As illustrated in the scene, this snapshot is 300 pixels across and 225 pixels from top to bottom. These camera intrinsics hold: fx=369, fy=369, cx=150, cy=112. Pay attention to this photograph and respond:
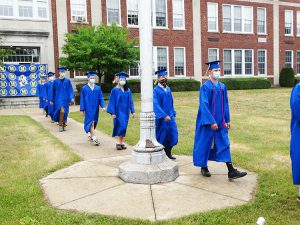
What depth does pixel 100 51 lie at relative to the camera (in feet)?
65.8

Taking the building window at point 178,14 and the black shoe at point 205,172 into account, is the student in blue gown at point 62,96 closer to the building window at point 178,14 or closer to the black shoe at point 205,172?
the black shoe at point 205,172

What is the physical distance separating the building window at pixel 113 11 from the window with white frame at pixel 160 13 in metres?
3.09

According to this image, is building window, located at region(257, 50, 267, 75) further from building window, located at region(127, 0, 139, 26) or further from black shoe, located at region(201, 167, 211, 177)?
black shoe, located at region(201, 167, 211, 177)

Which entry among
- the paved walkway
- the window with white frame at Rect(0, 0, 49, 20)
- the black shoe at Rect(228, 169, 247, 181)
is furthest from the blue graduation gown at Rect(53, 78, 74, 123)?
the window with white frame at Rect(0, 0, 49, 20)

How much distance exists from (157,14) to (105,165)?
78.8 feet

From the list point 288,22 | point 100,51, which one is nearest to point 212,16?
point 288,22

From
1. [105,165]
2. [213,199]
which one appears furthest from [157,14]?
[213,199]

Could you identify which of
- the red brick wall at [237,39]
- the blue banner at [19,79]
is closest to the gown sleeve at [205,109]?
the blue banner at [19,79]

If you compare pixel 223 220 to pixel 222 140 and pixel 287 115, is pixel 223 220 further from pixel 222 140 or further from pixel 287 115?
pixel 287 115

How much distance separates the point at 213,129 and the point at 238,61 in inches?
1126

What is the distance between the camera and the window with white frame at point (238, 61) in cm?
3256

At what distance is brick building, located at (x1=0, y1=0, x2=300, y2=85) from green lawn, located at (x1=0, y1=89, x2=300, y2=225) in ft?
40.6

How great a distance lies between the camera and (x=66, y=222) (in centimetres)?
421

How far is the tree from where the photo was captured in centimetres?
2000
